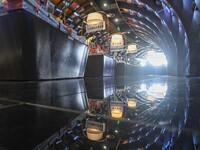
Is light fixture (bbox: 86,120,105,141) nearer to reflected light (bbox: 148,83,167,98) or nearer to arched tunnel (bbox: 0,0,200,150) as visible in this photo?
arched tunnel (bbox: 0,0,200,150)

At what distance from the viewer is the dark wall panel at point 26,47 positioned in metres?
2.01

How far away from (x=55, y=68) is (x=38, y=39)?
0.67m

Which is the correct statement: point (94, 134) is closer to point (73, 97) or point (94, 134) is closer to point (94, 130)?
point (94, 130)

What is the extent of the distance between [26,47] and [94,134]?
2086 millimetres

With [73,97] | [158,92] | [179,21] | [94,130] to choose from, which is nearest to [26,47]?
[73,97]

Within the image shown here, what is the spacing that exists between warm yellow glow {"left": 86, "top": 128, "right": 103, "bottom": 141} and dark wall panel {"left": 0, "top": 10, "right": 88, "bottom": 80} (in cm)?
202

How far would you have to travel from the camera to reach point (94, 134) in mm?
369

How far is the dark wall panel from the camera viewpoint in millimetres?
2012

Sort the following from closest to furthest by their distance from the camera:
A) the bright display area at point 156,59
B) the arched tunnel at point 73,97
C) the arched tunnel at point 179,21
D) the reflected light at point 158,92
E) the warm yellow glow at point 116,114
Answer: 1. the arched tunnel at point 73,97
2. the warm yellow glow at point 116,114
3. the reflected light at point 158,92
4. the arched tunnel at point 179,21
5. the bright display area at point 156,59

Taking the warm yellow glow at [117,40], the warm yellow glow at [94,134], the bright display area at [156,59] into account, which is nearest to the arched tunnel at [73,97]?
the warm yellow glow at [94,134]

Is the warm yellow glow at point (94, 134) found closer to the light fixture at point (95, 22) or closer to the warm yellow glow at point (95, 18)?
the light fixture at point (95, 22)

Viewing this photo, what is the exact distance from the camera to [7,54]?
7.13 feet

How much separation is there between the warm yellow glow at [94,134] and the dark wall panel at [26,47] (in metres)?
2.02

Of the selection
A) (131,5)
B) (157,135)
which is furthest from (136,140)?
(131,5)
